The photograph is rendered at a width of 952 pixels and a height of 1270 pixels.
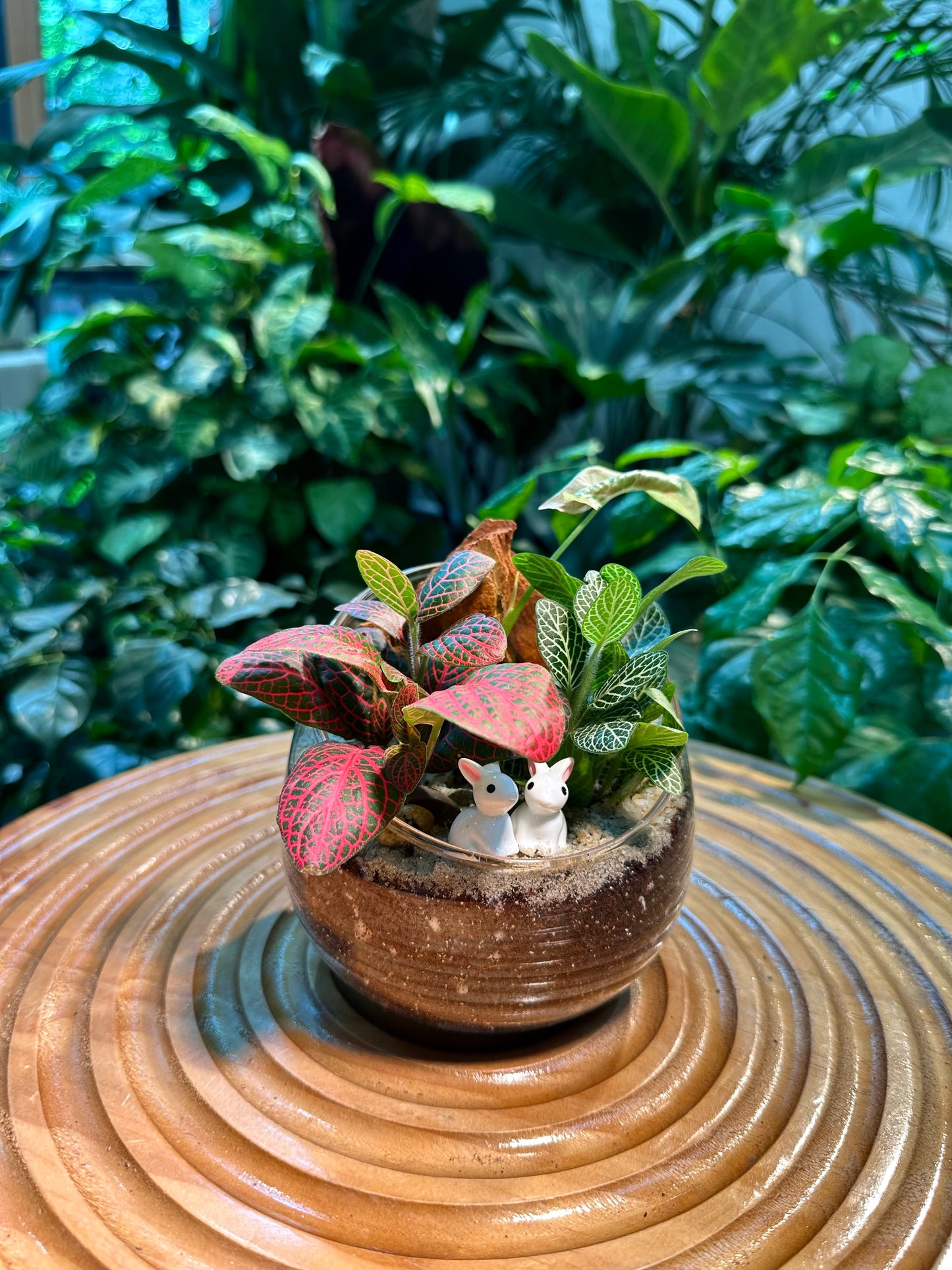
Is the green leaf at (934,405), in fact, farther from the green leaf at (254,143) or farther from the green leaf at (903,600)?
the green leaf at (254,143)

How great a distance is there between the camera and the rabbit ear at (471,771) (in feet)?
1.64

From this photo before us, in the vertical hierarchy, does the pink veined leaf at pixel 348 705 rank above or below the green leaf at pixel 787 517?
above

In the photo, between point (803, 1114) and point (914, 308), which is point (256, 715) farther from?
point (914, 308)

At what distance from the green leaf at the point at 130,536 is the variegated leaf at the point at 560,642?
1.31m

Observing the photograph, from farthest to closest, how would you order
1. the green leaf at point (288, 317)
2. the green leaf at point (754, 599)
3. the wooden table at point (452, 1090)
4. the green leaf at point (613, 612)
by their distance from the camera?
the green leaf at point (288, 317) < the green leaf at point (754, 599) < the green leaf at point (613, 612) < the wooden table at point (452, 1090)

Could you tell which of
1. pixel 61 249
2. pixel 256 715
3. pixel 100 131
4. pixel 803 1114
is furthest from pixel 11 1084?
pixel 100 131

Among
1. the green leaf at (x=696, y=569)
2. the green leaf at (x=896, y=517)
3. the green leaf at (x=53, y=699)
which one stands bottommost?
the green leaf at (x=53, y=699)

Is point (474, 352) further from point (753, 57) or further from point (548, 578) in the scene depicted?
point (548, 578)

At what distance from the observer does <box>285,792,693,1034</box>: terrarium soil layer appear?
512mm

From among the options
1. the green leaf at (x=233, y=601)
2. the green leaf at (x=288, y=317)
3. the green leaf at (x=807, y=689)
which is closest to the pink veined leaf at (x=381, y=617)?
the green leaf at (x=807, y=689)

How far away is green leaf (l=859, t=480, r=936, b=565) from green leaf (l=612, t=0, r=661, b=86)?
3.91ft

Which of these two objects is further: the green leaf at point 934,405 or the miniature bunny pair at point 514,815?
the green leaf at point 934,405

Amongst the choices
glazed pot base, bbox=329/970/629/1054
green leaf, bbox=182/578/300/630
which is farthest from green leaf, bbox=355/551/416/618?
green leaf, bbox=182/578/300/630

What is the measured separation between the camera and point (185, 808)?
801mm
